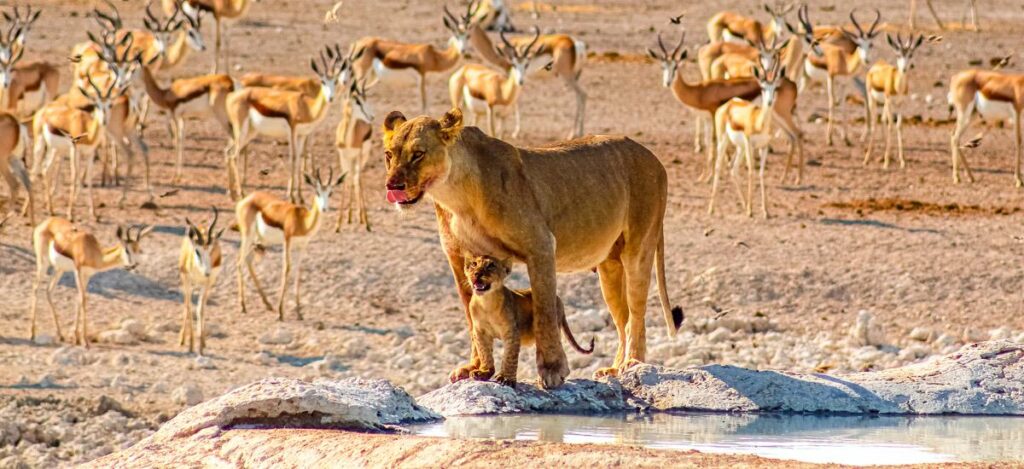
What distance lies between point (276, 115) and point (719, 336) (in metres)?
7.25

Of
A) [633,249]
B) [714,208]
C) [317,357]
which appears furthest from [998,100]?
[633,249]

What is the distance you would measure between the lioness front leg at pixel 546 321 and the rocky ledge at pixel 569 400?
0.37 ft

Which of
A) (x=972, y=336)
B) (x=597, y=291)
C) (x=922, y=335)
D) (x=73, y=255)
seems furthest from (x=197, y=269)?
(x=972, y=336)

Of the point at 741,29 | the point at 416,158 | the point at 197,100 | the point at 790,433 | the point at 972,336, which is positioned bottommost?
the point at 972,336

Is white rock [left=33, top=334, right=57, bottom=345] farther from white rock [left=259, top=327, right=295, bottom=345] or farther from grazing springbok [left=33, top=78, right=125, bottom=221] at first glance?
grazing springbok [left=33, top=78, right=125, bottom=221]

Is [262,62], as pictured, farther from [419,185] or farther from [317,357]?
[419,185]

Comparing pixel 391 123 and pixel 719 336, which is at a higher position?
pixel 391 123

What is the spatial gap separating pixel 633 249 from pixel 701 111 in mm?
14489

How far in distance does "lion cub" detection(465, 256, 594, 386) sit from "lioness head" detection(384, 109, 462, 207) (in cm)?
42

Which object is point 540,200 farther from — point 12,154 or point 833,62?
point 833,62

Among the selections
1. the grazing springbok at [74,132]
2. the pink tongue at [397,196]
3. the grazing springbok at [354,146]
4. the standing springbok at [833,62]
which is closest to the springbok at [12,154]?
the grazing springbok at [74,132]

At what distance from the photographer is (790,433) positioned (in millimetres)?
7926

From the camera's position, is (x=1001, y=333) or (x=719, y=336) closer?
(x=1001, y=333)

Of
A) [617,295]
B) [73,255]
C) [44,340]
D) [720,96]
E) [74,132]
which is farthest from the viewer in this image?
[720,96]
